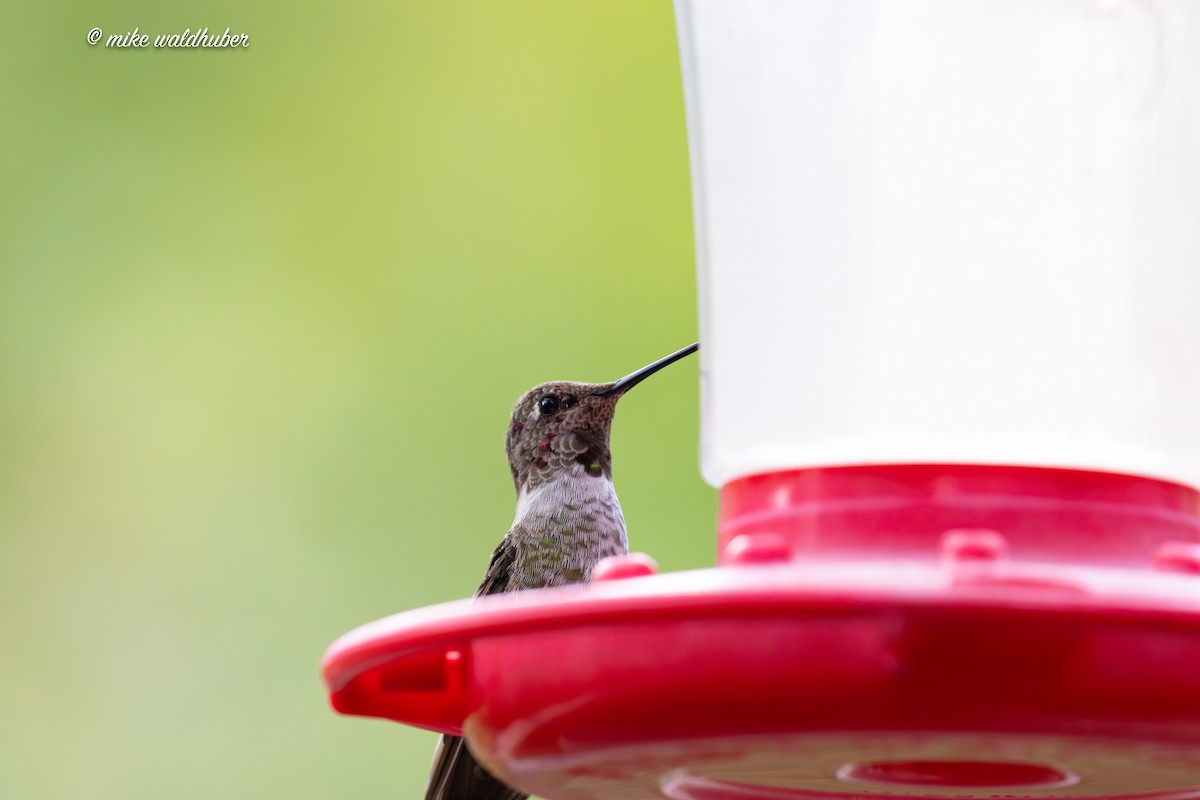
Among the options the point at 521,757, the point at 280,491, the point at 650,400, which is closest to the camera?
the point at 521,757

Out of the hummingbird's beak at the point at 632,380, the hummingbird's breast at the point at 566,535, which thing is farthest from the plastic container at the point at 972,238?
the hummingbird's breast at the point at 566,535

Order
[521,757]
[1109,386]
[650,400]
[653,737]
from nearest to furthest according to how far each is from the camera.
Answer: [653,737] → [521,757] → [1109,386] → [650,400]

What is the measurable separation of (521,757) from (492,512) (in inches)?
141

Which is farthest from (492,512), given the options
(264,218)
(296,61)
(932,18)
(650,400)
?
(932,18)

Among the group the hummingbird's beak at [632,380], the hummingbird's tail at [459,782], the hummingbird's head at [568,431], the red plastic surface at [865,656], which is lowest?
the hummingbird's tail at [459,782]

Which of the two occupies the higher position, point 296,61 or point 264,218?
point 296,61

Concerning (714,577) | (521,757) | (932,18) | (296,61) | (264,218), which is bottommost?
(521,757)

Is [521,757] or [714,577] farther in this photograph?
[521,757]

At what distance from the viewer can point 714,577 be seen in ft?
4.74

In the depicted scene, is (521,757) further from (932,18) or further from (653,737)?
(932,18)

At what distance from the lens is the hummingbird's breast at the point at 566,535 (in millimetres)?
3896

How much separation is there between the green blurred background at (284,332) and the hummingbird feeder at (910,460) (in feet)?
9.22

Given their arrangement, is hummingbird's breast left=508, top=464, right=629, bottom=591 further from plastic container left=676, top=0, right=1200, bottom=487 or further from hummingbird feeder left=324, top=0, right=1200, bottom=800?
plastic container left=676, top=0, right=1200, bottom=487

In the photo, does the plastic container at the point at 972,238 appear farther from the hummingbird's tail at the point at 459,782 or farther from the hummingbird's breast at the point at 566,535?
the hummingbird's tail at the point at 459,782
